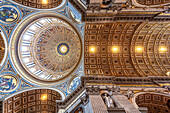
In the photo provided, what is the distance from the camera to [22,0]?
48.0ft

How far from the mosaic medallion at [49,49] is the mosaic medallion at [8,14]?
203 centimetres

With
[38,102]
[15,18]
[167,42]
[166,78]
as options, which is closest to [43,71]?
[38,102]

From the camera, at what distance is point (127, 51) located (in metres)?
18.4

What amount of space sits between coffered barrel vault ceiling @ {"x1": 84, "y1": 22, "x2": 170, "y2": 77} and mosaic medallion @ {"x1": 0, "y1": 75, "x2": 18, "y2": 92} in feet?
33.9

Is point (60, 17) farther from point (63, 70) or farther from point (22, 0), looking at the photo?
point (63, 70)

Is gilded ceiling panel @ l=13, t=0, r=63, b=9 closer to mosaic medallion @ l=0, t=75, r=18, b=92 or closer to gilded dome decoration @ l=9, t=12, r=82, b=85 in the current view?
gilded dome decoration @ l=9, t=12, r=82, b=85

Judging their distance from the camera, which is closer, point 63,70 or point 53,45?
point 63,70

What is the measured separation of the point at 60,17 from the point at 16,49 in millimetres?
7983

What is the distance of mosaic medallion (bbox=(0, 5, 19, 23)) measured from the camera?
14269mm

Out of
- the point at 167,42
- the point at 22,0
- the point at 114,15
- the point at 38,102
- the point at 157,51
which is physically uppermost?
the point at 22,0

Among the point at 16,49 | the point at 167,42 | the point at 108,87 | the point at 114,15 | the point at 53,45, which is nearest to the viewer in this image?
the point at 108,87

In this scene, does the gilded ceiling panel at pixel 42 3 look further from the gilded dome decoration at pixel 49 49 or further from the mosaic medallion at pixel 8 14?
the mosaic medallion at pixel 8 14

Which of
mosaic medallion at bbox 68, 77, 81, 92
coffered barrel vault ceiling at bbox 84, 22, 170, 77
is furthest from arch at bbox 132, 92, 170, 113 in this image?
mosaic medallion at bbox 68, 77, 81, 92

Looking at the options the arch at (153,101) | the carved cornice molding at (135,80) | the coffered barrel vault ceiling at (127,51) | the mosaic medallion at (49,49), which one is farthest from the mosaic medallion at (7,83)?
the arch at (153,101)
